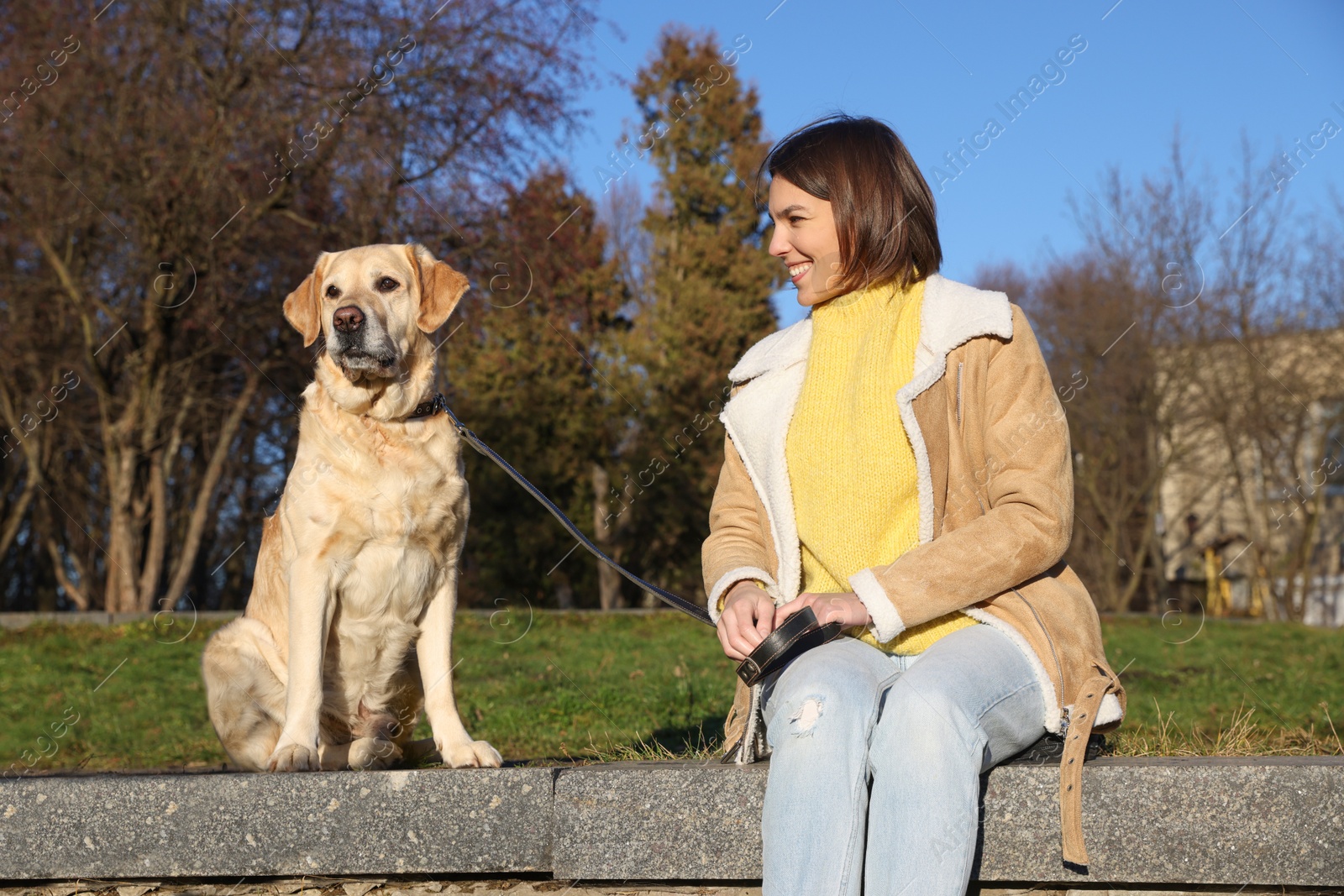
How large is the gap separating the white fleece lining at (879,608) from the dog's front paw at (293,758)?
157cm

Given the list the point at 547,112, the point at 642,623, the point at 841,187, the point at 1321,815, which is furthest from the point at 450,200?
the point at 1321,815

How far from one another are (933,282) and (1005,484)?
0.57 m

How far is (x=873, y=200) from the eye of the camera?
2.76 metres

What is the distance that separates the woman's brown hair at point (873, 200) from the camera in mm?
2760

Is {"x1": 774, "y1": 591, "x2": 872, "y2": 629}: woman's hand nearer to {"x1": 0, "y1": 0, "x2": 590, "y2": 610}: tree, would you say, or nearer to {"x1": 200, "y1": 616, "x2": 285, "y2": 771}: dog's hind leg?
{"x1": 200, "y1": 616, "x2": 285, "y2": 771}: dog's hind leg

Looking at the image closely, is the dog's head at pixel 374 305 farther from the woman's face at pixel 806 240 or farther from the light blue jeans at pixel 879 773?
the light blue jeans at pixel 879 773

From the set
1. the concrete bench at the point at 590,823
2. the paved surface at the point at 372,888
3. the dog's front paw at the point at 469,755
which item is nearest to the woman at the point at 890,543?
the concrete bench at the point at 590,823

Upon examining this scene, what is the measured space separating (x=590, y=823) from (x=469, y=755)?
2.29ft

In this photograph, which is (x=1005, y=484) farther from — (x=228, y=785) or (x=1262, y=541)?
(x=1262, y=541)

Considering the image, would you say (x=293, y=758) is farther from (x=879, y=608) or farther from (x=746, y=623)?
(x=879, y=608)

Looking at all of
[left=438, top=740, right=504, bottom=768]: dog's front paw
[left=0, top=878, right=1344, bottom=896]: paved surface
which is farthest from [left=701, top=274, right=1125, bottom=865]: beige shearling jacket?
[left=438, top=740, right=504, bottom=768]: dog's front paw

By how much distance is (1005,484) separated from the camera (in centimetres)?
252

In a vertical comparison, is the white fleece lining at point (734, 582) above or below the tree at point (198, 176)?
below

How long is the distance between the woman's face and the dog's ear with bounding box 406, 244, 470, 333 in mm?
1262
